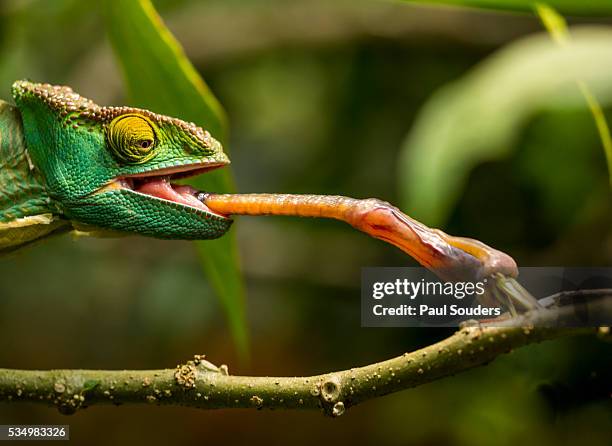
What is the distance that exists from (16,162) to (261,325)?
1.44 m

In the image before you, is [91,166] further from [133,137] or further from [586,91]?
[586,91]

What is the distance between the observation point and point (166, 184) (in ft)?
2.99

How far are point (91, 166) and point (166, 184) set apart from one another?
0.09 metres

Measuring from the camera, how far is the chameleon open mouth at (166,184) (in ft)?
2.88

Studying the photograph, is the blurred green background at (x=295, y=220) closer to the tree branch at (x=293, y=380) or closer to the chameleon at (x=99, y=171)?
the chameleon at (x=99, y=171)

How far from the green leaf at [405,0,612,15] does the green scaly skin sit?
0.31 m

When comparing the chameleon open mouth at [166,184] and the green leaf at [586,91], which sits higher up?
the green leaf at [586,91]

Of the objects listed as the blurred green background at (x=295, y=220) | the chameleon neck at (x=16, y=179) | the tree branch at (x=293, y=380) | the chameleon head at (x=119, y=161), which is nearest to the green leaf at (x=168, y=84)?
the chameleon head at (x=119, y=161)

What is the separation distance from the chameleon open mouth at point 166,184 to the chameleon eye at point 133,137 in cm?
2

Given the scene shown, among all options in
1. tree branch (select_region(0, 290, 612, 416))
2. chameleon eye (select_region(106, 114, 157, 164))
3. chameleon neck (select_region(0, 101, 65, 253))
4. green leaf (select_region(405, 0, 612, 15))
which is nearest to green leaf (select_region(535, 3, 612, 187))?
green leaf (select_region(405, 0, 612, 15))

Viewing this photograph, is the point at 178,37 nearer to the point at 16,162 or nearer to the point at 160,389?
the point at 16,162

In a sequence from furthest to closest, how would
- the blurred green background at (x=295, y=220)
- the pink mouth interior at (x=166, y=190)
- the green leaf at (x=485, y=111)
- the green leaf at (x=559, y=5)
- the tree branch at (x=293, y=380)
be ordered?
the blurred green background at (x=295, y=220)
the green leaf at (x=485, y=111)
the pink mouth interior at (x=166, y=190)
the green leaf at (x=559, y=5)
the tree branch at (x=293, y=380)

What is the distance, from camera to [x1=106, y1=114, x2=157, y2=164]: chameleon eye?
34.5 inches

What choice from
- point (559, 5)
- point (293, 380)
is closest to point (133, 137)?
point (293, 380)
